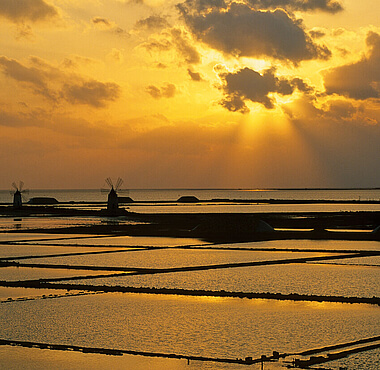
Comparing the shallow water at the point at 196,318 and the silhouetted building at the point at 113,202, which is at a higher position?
the silhouetted building at the point at 113,202

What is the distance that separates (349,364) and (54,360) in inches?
145

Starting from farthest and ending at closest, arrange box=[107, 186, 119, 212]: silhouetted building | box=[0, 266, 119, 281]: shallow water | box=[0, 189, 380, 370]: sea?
box=[107, 186, 119, 212]: silhouetted building
box=[0, 266, 119, 281]: shallow water
box=[0, 189, 380, 370]: sea

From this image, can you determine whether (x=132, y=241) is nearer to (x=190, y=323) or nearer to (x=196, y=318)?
(x=196, y=318)

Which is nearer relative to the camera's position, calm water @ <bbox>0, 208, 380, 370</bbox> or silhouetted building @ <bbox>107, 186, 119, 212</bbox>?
calm water @ <bbox>0, 208, 380, 370</bbox>

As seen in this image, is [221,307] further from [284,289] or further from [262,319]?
[284,289]

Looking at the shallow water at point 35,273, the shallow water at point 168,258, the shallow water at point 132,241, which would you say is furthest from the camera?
the shallow water at point 132,241

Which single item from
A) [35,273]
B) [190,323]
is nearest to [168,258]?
[35,273]

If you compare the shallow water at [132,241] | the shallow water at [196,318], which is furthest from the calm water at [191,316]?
the shallow water at [132,241]

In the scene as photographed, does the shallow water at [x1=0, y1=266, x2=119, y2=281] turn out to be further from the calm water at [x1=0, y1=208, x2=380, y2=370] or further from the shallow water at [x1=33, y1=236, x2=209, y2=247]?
the shallow water at [x1=33, y1=236, x2=209, y2=247]

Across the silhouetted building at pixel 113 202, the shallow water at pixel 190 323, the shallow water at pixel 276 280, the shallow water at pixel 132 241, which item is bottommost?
the shallow water at pixel 190 323

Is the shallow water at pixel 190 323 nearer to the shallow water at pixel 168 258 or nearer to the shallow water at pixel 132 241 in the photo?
the shallow water at pixel 168 258

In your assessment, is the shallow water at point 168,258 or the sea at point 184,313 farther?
the shallow water at point 168,258

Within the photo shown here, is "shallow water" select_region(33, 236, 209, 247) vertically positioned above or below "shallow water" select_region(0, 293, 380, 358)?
above

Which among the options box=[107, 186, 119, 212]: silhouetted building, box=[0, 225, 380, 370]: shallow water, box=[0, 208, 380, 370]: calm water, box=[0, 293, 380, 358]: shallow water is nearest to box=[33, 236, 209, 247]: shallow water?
box=[0, 208, 380, 370]: calm water
